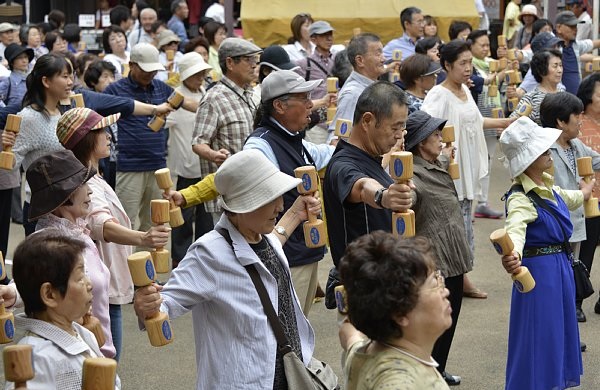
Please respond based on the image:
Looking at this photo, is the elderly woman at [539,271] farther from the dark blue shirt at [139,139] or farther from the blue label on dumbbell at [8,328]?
the dark blue shirt at [139,139]

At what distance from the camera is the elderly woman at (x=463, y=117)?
26.8 ft

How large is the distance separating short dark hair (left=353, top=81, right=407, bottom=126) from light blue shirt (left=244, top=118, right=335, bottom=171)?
648 mm

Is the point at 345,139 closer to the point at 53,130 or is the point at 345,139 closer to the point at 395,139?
the point at 395,139

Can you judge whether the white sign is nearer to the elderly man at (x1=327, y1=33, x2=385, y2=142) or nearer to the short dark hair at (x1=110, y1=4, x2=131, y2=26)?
the short dark hair at (x1=110, y1=4, x2=131, y2=26)

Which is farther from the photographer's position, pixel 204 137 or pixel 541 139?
pixel 204 137

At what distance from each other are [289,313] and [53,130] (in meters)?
3.38

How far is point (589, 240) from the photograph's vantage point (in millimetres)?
7535

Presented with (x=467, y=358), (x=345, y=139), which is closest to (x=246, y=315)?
(x=345, y=139)

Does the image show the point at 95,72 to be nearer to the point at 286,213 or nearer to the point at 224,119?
the point at 224,119

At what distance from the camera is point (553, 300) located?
5535 millimetres

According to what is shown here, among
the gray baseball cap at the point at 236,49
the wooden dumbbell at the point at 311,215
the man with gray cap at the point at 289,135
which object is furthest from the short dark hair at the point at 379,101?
the gray baseball cap at the point at 236,49

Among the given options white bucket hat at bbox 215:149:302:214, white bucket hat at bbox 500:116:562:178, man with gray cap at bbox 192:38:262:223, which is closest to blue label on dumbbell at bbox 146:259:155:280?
white bucket hat at bbox 215:149:302:214

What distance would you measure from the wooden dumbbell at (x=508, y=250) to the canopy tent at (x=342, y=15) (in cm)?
1073

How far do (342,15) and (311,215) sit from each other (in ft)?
36.5
